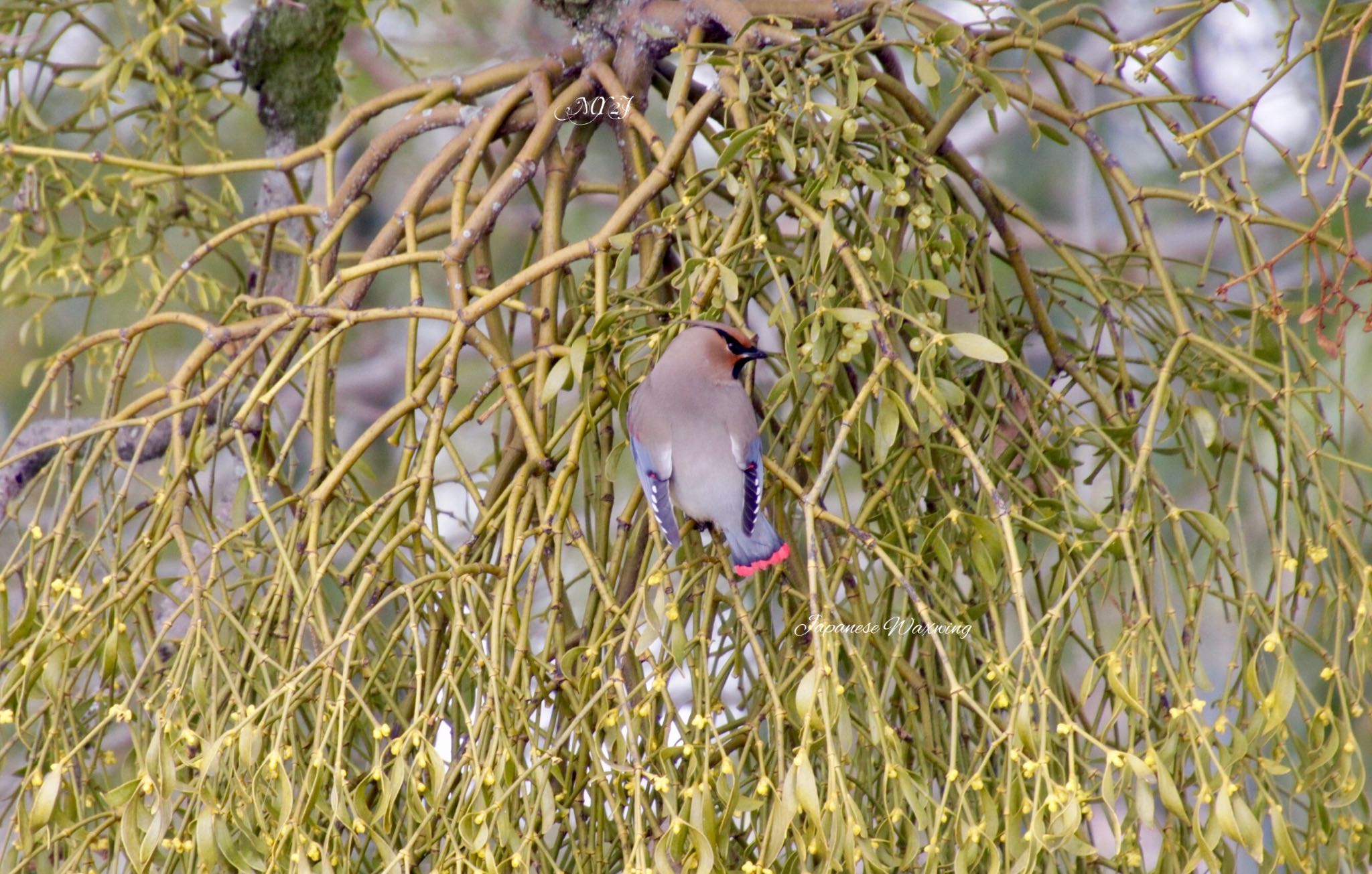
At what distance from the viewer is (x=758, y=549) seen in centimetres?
116

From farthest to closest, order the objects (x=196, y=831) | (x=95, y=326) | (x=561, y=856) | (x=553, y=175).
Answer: (x=95, y=326) → (x=553, y=175) → (x=561, y=856) → (x=196, y=831)

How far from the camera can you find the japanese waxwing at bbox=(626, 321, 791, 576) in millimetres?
1183

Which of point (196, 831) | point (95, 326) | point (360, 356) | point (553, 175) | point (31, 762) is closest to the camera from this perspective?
point (196, 831)

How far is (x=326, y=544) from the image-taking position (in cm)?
126

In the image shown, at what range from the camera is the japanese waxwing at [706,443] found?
3.88 ft

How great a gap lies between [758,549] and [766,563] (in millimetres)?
13

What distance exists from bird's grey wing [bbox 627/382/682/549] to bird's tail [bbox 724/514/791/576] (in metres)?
0.05

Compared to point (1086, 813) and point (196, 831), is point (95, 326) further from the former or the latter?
point (1086, 813)

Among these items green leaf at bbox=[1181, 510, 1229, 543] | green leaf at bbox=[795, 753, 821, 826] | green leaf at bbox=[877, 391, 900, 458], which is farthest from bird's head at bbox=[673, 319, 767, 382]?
green leaf at bbox=[795, 753, 821, 826]

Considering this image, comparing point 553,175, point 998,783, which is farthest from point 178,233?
point 998,783

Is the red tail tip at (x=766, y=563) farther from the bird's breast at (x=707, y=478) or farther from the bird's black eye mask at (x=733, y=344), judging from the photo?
the bird's black eye mask at (x=733, y=344)

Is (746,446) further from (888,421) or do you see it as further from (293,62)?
(293,62)

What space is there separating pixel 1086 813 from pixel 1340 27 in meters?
0.73

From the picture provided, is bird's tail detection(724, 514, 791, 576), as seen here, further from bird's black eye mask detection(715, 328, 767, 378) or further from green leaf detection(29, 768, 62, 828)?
green leaf detection(29, 768, 62, 828)
